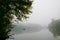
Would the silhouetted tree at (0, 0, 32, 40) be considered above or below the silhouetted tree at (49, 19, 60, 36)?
below

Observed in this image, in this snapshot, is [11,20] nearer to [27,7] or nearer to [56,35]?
[27,7]

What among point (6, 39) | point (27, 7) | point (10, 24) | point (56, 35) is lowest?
point (6, 39)

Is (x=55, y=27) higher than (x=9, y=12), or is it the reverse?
(x=55, y=27)

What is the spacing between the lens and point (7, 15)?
8.32 feet

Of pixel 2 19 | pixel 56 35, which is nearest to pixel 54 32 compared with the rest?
pixel 56 35

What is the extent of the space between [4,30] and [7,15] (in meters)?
0.24

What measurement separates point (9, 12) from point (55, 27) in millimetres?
2696

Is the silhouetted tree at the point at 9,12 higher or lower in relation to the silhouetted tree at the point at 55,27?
lower

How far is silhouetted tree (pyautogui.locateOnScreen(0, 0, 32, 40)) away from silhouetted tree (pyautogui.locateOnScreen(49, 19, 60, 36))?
88.1 inches

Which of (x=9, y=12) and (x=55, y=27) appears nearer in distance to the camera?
(x=9, y=12)

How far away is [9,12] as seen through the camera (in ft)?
8.34

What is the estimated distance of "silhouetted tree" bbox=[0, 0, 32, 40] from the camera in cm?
245

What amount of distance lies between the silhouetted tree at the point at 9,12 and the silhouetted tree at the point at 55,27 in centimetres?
224

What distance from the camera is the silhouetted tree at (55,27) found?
15.7ft
